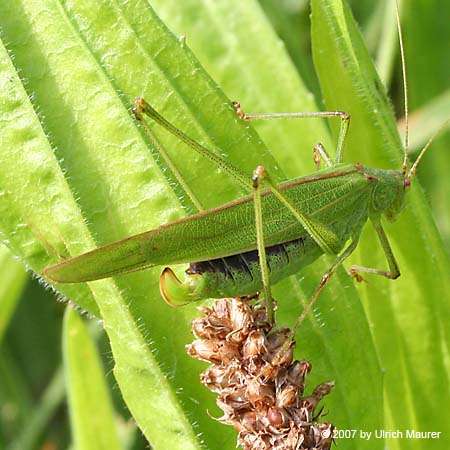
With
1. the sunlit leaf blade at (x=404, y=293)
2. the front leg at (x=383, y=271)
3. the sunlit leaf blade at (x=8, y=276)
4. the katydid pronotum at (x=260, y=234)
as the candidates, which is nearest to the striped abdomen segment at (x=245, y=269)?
the katydid pronotum at (x=260, y=234)

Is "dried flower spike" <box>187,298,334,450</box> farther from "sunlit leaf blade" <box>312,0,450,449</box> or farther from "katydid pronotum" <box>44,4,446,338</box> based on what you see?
"sunlit leaf blade" <box>312,0,450,449</box>

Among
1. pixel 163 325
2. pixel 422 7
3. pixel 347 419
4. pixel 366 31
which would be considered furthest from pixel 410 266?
pixel 366 31

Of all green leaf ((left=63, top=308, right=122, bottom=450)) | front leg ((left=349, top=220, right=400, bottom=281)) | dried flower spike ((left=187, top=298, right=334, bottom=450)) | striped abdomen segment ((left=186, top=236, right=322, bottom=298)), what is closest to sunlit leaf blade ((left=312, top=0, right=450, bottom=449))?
front leg ((left=349, top=220, right=400, bottom=281))

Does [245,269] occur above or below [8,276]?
below

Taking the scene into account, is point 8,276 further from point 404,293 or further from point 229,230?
point 404,293

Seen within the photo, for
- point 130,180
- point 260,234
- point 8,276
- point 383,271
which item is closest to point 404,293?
point 383,271

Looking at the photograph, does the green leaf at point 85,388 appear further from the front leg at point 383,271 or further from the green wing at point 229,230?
the front leg at point 383,271
